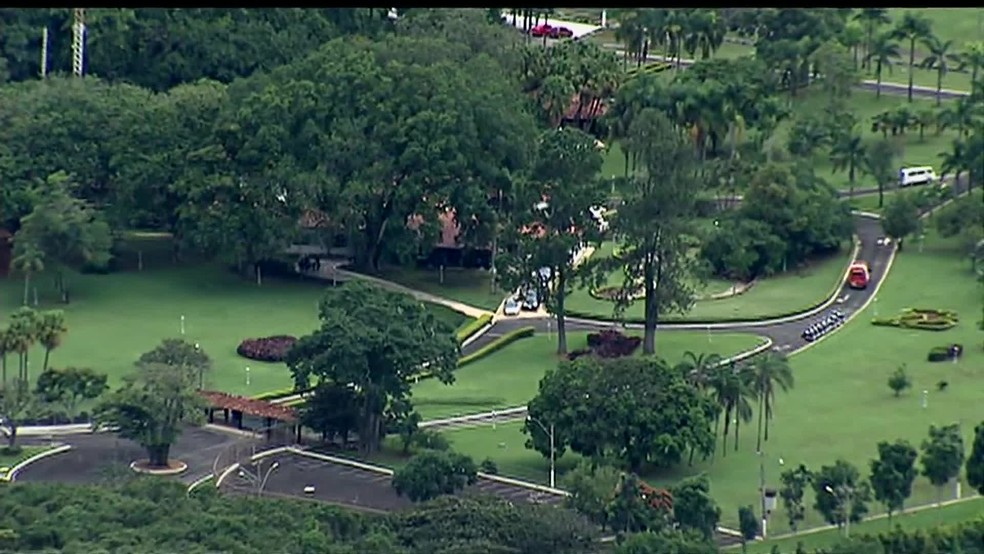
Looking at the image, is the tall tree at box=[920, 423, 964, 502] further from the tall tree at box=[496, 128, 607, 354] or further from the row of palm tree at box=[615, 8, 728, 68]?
the row of palm tree at box=[615, 8, 728, 68]

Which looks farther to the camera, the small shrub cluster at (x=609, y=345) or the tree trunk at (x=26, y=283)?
the tree trunk at (x=26, y=283)

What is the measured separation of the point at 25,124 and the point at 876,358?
1585 centimetres

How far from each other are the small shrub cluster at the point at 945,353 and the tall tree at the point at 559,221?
203 inches

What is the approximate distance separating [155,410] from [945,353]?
12.0 meters

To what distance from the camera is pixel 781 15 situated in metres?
55.8

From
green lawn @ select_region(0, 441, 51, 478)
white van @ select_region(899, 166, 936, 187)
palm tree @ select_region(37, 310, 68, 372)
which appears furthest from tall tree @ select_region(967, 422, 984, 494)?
white van @ select_region(899, 166, 936, 187)

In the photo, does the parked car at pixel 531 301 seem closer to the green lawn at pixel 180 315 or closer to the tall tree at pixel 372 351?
the green lawn at pixel 180 315

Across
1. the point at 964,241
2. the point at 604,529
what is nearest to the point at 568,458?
the point at 604,529

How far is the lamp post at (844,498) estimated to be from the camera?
1171 inches

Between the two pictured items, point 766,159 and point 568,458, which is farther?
point 766,159

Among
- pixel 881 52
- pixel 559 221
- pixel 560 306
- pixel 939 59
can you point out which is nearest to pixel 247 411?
pixel 560 306

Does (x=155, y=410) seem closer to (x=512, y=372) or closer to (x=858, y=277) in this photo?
(x=512, y=372)

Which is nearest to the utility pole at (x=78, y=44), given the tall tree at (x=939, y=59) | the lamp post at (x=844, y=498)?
the tall tree at (x=939, y=59)

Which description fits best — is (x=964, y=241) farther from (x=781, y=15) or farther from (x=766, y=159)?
(x=781, y=15)
